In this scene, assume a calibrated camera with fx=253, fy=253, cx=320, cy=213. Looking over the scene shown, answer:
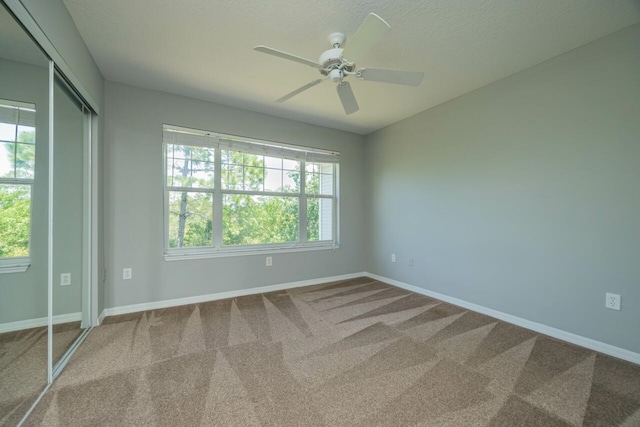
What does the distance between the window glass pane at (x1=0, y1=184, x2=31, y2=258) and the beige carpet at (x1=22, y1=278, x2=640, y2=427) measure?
92cm

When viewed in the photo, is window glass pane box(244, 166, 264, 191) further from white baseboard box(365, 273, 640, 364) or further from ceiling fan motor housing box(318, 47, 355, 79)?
white baseboard box(365, 273, 640, 364)

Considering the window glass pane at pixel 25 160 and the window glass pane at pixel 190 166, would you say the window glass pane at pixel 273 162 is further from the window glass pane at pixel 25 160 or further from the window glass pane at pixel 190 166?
the window glass pane at pixel 25 160

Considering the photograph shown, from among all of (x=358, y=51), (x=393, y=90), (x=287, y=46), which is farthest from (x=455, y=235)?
(x=287, y=46)

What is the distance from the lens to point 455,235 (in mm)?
3146

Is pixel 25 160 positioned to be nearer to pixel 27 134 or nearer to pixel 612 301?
pixel 27 134

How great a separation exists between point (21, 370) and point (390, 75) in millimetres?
2997

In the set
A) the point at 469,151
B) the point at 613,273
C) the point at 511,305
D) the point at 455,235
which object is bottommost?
the point at 511,305

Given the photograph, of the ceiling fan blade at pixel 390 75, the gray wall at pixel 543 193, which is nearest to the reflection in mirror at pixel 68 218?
the ceiling fan blade at pixel 390 75

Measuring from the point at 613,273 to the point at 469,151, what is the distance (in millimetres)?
1656

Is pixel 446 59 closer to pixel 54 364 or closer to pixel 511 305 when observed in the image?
pixel 511 305

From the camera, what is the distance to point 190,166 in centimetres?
316

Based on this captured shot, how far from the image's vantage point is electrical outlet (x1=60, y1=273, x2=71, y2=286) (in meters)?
1.93

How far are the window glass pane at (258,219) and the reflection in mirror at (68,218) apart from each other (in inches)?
56.6

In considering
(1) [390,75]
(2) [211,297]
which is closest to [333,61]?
(1) [390,75]
